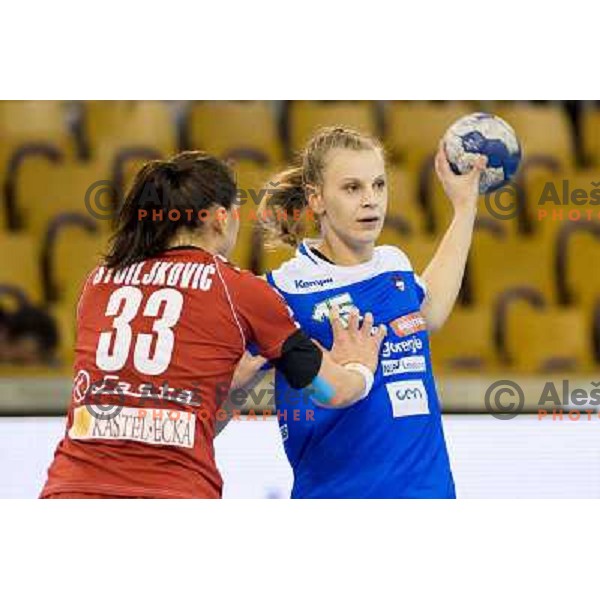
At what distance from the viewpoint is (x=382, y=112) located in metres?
3.23

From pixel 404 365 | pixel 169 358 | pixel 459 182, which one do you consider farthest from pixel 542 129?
pixel 169 358

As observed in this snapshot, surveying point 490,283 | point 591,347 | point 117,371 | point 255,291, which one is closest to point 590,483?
point 591,347

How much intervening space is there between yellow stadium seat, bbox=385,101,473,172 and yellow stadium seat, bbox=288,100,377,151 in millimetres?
56

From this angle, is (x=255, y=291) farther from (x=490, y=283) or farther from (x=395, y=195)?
(x=490, y=283)

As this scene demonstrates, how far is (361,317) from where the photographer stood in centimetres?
295

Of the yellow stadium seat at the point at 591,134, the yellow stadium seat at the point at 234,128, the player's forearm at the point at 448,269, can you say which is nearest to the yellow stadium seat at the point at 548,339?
the player's forearm at the point at 448,269

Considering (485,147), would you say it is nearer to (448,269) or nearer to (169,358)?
(448,269)

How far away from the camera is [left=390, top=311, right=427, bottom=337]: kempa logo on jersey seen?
294cm

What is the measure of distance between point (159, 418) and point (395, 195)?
0.93m

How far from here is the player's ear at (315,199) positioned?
298cm

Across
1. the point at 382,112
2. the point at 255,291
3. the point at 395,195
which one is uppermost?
the point at 382,112

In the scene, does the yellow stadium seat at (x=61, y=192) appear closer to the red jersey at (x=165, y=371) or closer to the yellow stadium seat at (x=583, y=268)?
the red jersey at (x=165, y=371)

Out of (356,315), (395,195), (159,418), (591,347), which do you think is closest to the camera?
(159,418)

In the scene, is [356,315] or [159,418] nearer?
[159,418]
